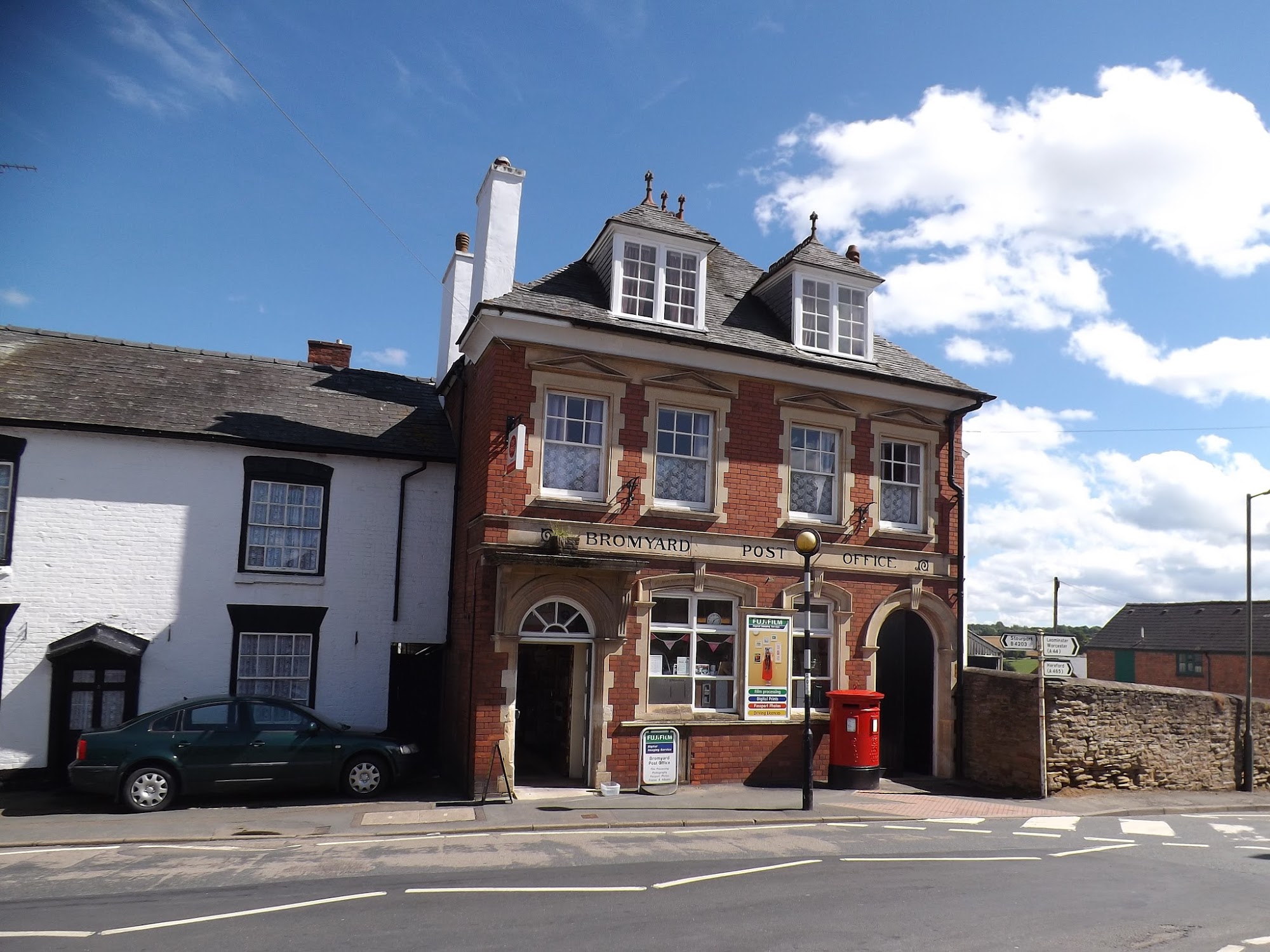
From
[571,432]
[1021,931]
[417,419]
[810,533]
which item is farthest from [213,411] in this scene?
[1021,931]

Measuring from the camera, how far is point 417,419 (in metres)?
18.2

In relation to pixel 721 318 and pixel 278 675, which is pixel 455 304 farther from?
pixel 278 675

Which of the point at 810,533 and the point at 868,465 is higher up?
the point at 868,465

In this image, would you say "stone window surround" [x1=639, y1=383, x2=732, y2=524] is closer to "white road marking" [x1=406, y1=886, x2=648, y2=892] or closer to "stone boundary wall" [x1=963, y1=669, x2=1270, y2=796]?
"stone boundary wall" [x1=963, y1=669, x2=1270, y2=796]


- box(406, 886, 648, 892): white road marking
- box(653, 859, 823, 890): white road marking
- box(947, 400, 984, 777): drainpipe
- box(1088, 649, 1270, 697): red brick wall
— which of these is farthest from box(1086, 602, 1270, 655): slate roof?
box(406, 886, 648, 892): white road marking

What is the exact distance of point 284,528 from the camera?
1590cm

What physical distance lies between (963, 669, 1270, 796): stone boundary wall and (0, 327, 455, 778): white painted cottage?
10.2 m

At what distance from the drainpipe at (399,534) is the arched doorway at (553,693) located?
273 centimetres

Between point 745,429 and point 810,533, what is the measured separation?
2.97 m

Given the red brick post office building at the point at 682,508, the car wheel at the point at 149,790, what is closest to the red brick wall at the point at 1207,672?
the red brick post office building at the point at 682,508

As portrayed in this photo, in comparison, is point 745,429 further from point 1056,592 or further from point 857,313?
point 1056,592

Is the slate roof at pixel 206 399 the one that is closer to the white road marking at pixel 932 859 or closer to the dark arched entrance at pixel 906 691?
the dark arched entrance at pixel 906 691

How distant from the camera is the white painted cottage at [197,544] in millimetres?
14398

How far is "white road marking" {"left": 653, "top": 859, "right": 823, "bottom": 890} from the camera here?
883 centimetres
